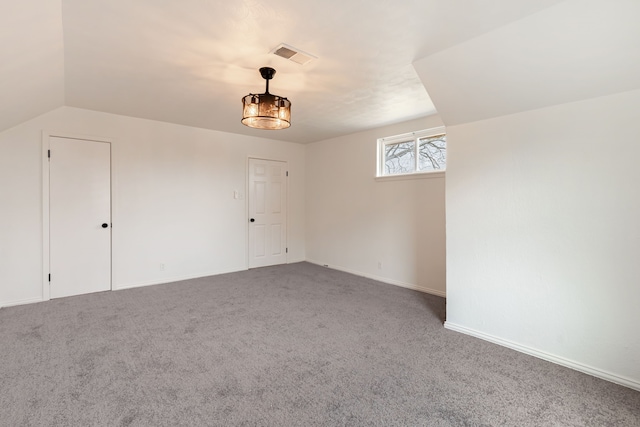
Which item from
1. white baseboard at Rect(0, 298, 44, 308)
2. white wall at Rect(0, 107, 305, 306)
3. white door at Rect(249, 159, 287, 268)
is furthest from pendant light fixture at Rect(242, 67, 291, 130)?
white baseboard at Rect(0, 298, 44, 308)

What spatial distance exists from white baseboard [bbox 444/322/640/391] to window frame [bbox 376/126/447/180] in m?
1.99

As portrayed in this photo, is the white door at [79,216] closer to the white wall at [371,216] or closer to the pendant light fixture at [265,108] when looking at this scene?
the pendant light fixture at [265,108]

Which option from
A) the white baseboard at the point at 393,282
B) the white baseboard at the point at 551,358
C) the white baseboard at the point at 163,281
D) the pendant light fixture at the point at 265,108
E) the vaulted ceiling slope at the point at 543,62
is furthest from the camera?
the white baseboard at the point at 163,281

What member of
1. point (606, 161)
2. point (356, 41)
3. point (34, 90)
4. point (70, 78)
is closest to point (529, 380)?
A: point (606, 161)

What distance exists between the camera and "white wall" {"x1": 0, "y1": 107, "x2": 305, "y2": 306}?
3.57 meters

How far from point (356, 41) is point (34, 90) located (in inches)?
123

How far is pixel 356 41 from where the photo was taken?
2.26 m

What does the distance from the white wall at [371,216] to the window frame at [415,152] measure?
0.23 feet

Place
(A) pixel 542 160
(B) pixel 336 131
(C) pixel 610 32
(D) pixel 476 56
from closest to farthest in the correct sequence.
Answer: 1. (C) pixel 610 32
2. (D) pixel 476 56
3. (A) pixel 542 160
4. (B) pixel 336 131

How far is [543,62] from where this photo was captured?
2086 mm

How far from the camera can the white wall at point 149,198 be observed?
3.57 meters

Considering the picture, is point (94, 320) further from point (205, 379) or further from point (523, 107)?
point (523, 107)

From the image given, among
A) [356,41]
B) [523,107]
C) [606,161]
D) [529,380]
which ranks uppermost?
[356,41]

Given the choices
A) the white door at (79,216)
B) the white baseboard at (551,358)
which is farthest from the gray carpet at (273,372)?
the white door at (79,216)
